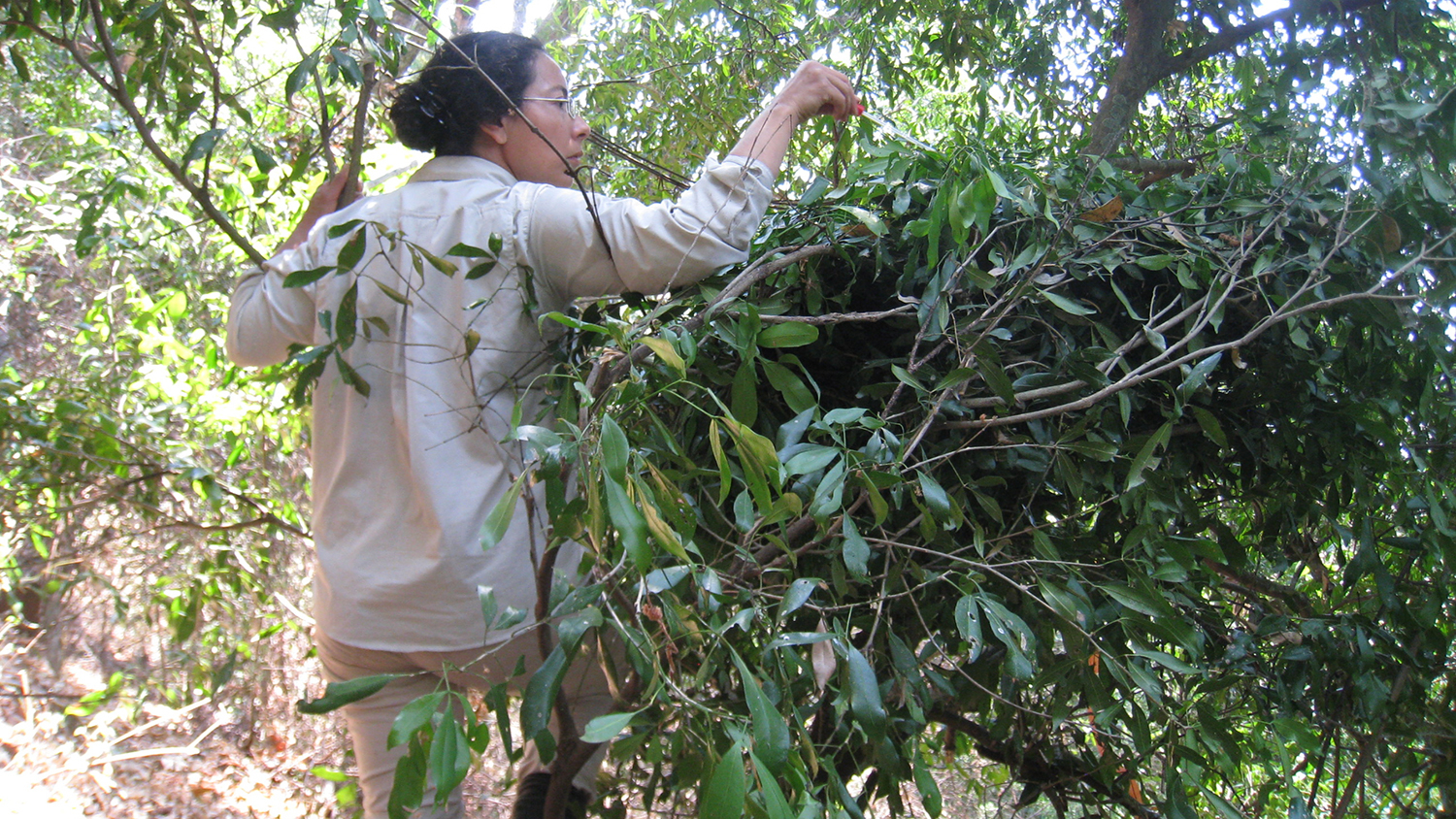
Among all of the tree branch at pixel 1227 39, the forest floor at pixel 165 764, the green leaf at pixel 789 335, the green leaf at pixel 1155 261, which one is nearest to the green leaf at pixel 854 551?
the green leaf at pixel 789 335

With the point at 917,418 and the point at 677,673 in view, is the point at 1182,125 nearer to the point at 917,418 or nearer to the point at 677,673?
the point at 917,418

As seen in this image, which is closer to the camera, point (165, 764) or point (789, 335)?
point (789, 335)

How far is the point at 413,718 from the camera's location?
0.62 m

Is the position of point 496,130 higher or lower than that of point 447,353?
higher

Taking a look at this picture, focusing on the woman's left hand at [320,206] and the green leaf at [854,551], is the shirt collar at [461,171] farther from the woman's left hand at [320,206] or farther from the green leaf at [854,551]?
the green leaf at [854,551]

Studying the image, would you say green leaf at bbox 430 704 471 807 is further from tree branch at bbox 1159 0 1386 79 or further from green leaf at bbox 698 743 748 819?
tree branch at bbox 1159 0 1386 79

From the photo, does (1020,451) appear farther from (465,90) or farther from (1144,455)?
(465,90)

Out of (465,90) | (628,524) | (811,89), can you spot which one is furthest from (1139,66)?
(628,524)

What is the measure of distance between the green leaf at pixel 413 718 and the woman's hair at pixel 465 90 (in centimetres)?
80

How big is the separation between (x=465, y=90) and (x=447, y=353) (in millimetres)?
364

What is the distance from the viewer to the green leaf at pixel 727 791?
573 mm

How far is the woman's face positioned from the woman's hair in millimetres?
13

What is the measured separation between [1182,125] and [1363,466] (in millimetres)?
1068

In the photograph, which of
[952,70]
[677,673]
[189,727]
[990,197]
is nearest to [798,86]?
[990,197]
